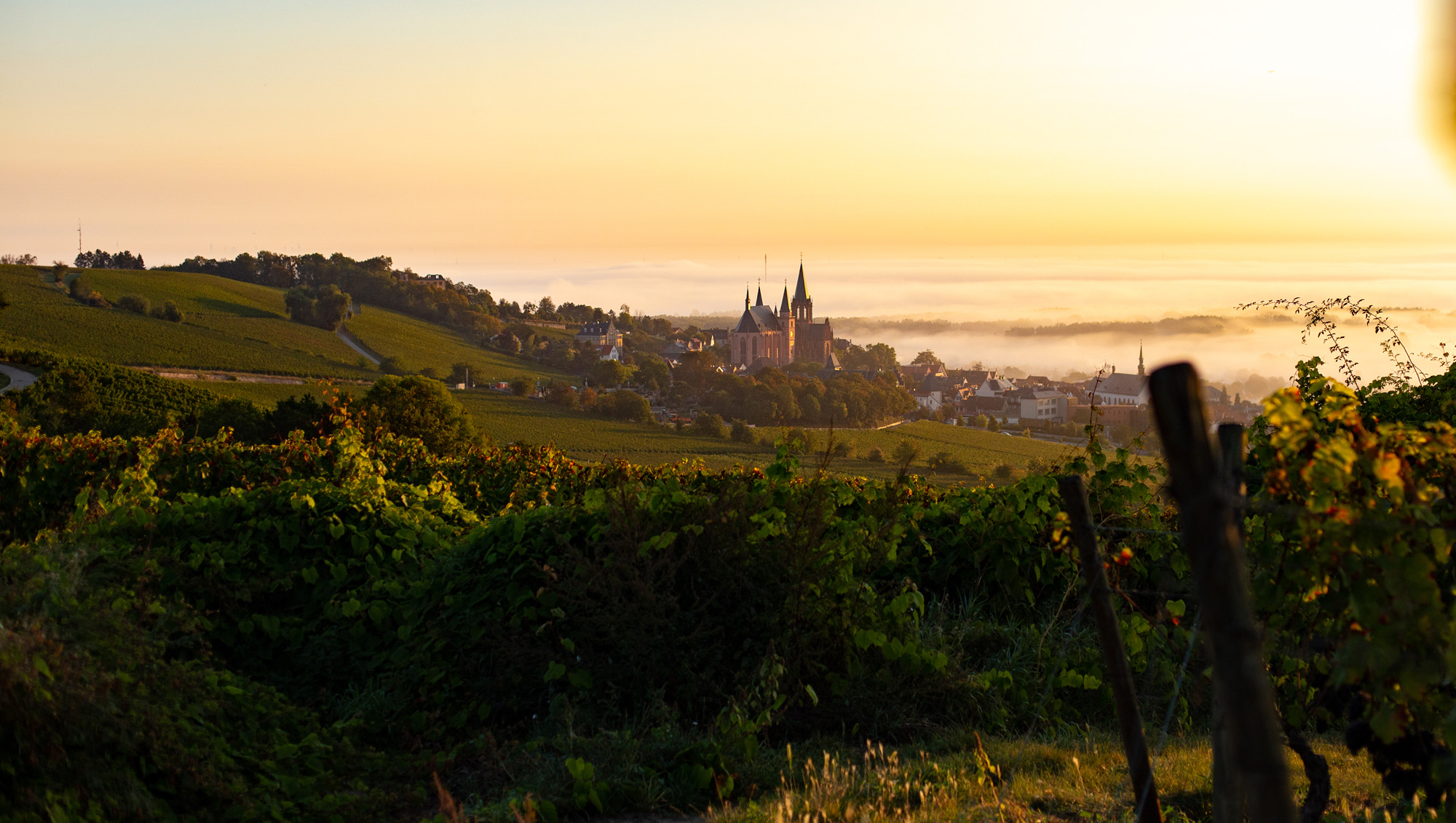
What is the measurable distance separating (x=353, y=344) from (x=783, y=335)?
76.8 meters

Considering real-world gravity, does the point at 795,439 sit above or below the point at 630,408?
above

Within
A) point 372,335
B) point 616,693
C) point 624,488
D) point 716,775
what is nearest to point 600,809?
point 716,775

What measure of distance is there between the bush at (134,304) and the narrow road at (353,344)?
567 inches

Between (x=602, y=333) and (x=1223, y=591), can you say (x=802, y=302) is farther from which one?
(x=1223, y=591)

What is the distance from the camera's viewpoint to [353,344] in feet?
268

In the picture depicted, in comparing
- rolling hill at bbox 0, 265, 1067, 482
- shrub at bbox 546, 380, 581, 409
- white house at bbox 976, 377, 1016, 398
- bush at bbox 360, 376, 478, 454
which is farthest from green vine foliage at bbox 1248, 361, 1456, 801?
white house at bbox 976, 377, 1016, 398

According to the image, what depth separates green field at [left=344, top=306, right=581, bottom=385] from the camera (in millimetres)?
80688

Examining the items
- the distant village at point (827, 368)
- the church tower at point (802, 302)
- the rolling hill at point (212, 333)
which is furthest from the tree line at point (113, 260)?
the church tower at point (802, 302)

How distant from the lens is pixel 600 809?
3.81 metres

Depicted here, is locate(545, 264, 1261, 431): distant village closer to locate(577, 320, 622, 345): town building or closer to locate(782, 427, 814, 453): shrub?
locate(577, 320, 622, 345): town building

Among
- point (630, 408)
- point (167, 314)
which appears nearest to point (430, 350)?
point (167, 314)

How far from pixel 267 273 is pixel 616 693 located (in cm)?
11797

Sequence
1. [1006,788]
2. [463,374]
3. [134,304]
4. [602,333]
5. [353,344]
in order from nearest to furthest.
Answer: [1006,788], [134,304], [463,374], [353,344], [602,333]

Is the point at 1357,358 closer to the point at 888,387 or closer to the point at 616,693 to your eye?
the point at 616,693
